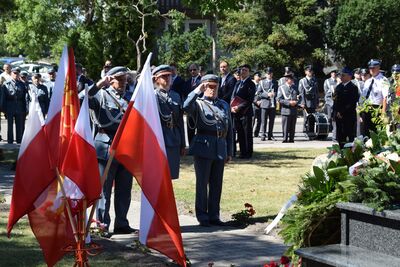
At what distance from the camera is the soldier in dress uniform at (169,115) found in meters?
9.73

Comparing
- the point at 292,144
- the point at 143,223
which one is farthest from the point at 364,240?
the point at 292,144

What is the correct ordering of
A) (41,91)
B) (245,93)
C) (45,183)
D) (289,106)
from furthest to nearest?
1. (289,106)
2. (41,91)
3. (245,93)
4. (45,183)

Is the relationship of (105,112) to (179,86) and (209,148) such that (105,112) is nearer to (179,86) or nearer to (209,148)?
(209,148)

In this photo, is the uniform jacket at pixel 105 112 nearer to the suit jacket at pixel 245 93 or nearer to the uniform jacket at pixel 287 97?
the suit jacket at pixel 245 93

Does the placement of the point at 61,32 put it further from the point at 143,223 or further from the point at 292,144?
the point at 143,223

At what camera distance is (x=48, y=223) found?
6691 millimetres

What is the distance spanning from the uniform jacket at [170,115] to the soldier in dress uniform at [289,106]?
11.7m

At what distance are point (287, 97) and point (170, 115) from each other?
1215cm

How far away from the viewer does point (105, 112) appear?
9.36 meters

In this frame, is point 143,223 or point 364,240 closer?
point 364,240

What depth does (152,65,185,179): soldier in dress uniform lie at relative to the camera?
9.73 m

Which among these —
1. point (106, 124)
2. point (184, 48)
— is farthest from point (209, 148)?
point (184, 48)

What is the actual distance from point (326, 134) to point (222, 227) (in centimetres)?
1277

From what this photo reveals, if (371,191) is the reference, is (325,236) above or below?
below
